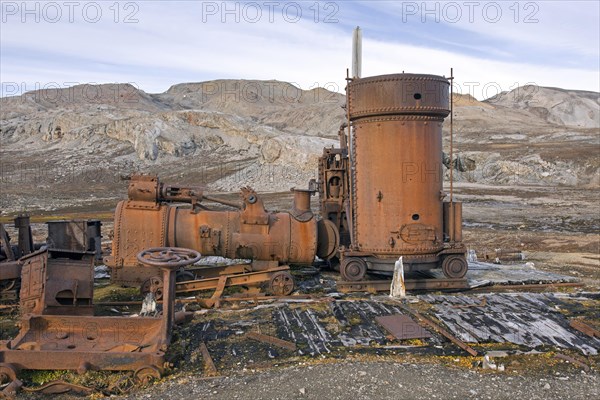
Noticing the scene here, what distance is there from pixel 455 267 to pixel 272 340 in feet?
14.5

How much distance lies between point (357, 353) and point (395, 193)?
151 inches

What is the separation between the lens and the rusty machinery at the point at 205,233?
9.52 m

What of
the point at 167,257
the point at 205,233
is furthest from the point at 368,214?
the point at 167,257

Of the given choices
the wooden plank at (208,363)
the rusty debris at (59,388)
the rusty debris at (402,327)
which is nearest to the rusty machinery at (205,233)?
the rusty debris at (402,327)

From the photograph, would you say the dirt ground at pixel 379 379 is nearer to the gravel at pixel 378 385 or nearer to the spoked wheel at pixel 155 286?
the gravel at pixel 378 385

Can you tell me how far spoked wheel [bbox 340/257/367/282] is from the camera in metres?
9.72

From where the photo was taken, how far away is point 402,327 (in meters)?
7.27

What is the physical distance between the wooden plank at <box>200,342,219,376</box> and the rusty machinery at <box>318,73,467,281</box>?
150 inches

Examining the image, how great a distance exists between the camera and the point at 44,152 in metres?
66.4

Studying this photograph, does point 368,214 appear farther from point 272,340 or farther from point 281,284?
point 272,340

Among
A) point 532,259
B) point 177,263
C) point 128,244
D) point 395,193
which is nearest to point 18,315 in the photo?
point 128,244

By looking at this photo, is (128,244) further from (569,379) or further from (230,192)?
(230,192)

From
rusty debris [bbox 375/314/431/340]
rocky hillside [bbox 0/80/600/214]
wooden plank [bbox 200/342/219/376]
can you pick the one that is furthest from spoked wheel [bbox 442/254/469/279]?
rocky hillside [bbox 0/80/600/214]

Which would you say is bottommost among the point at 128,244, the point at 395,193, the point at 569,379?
the point at 569,379
